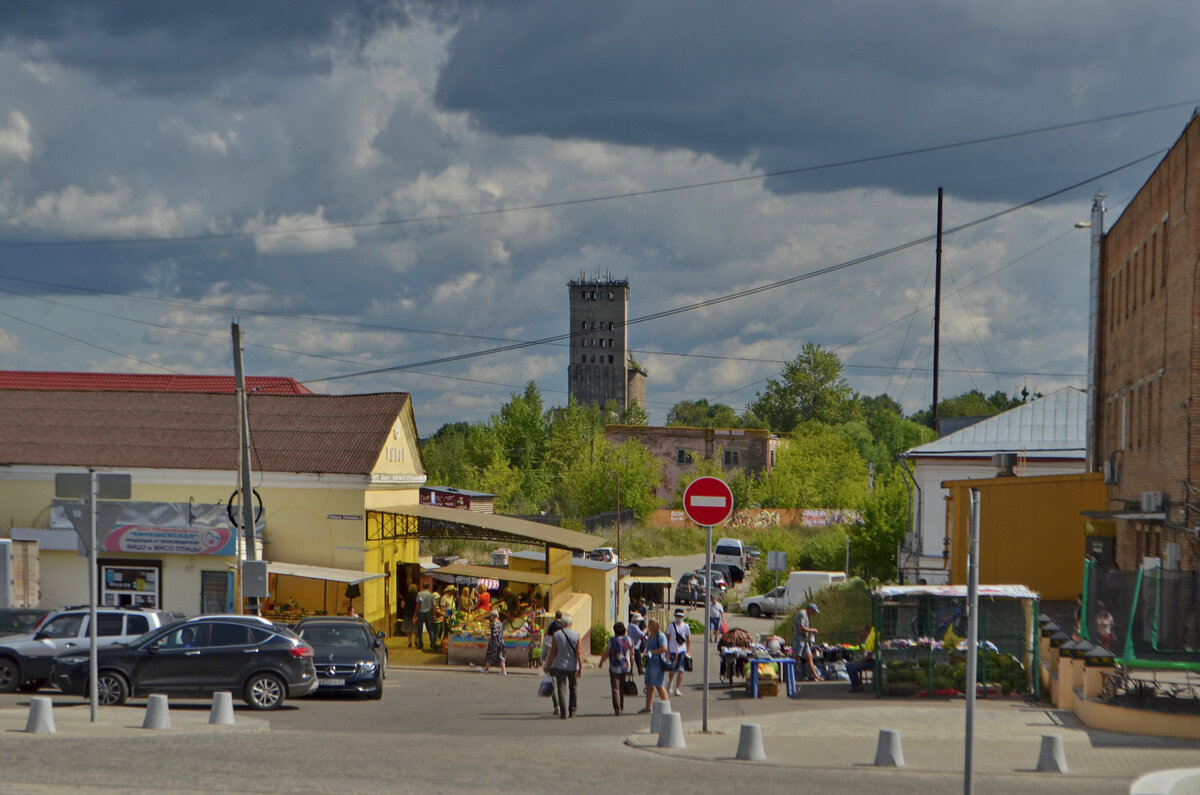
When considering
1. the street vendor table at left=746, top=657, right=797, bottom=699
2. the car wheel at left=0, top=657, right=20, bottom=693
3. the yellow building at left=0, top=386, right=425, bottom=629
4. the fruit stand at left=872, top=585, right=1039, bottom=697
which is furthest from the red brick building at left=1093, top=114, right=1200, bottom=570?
the car wheel at left=0, top=657, right=20, bottom=693

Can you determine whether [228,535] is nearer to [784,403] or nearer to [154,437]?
[154,437]

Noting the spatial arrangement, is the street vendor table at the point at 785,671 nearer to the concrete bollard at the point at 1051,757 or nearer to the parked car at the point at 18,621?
→ the concrete bollard at the point at 1051,757

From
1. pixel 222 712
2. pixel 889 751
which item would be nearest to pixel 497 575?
pixel 222 712

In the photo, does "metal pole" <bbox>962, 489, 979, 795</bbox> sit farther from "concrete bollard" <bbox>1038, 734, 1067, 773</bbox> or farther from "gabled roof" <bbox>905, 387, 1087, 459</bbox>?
"gabled roof" <bbox>905, 387, 1087, 459</bbox>

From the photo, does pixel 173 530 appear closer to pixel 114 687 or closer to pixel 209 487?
pixel 209 487

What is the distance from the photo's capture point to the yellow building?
3266cm

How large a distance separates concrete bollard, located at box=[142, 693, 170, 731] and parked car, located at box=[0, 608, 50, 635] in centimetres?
894

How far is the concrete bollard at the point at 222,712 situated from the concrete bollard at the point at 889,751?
8.93m

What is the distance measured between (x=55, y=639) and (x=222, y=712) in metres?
6.34

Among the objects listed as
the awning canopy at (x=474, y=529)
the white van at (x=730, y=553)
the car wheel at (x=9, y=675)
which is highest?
the awning canopy at (x=474, y=529)

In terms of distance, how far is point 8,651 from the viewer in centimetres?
2105

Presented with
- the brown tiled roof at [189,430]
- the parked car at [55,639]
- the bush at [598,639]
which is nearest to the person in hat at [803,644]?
the bush at [598,639]

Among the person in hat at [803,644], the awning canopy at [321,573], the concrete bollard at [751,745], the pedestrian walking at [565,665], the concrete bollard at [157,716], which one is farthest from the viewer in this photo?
the awning canopy at [321,573]

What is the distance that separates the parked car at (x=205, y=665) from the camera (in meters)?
19.3
